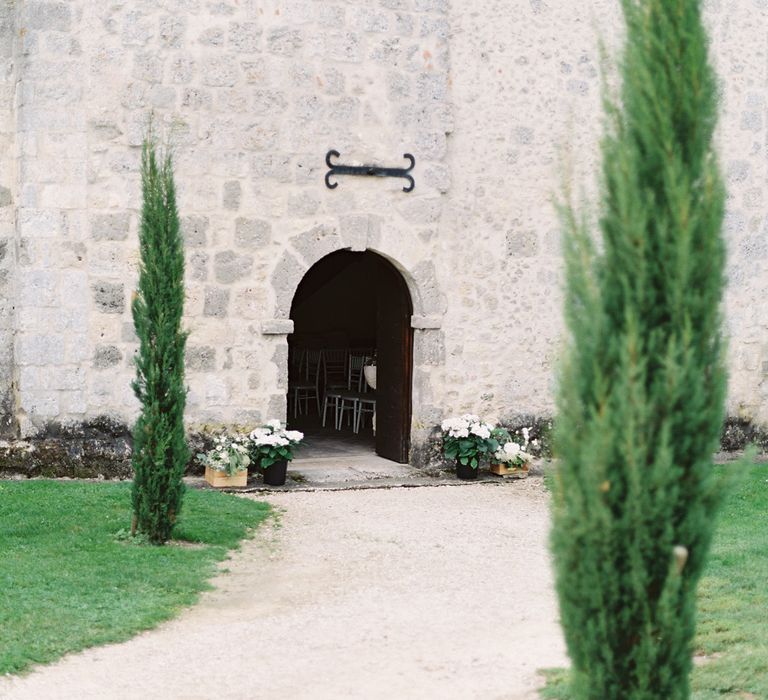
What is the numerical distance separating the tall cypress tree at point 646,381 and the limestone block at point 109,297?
239 inches

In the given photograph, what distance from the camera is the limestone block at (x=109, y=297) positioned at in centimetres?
844

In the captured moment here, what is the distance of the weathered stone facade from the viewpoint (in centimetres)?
837

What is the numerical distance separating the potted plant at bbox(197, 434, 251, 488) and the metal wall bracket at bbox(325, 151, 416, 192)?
2.18 meters

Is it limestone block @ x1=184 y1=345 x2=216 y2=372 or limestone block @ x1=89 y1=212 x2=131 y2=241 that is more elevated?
limestone block @ x1=89 y1=212 x2=131 y2=241

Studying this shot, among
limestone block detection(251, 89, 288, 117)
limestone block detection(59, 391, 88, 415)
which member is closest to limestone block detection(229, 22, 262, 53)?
limestone block detection(251, 89, 288, 117)

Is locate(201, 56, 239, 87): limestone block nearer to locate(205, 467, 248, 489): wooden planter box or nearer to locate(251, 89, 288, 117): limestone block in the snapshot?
locate(251, 89, 288, 117): limestone block

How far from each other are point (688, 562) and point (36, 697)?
2.43m

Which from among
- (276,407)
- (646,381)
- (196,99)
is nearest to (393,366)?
(276,407)

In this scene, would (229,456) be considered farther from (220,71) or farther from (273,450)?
(220,71)

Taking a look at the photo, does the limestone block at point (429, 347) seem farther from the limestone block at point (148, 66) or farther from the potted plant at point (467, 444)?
the limestone block at point (148, 66)

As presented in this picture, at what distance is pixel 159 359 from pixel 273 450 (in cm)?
236

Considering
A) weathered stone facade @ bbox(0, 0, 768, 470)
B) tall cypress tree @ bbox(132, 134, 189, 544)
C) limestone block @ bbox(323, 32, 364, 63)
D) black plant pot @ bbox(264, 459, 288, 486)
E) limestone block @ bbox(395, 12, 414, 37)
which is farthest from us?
limestone block @ bbox(395, 12, 414, 37)

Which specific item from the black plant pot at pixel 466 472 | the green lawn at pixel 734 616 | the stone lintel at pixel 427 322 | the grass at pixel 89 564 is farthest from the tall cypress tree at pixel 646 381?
the stone lintel at pixel 427 322

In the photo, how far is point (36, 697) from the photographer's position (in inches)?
159
